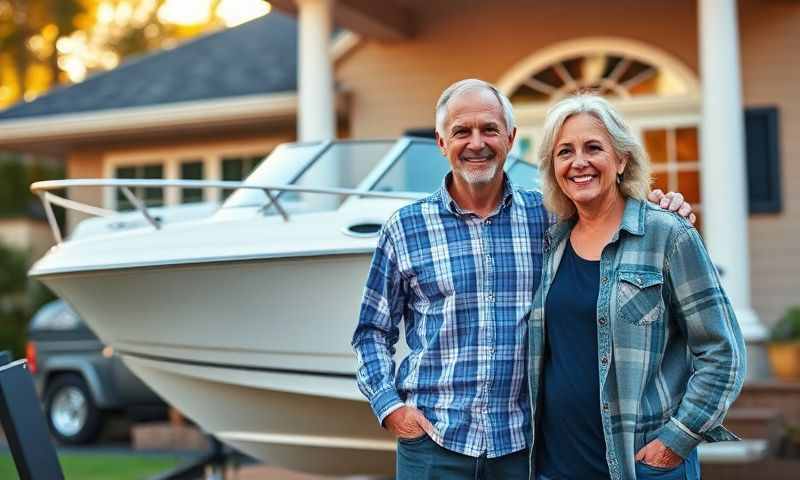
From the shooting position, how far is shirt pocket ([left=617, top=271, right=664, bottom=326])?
8.25 feet

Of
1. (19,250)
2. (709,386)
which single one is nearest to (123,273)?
(709,386)

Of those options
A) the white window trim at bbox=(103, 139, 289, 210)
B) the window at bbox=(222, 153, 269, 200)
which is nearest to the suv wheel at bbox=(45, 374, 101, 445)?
the white window trim at bbox=(103, 139, 289, 210)

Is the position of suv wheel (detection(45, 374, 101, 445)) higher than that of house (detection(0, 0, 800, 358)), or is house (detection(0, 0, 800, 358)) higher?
house (detection(0, 0, 800, 358))

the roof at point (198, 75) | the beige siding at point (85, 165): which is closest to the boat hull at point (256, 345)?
the roof at point (198, 75)

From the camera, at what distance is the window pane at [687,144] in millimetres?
9992

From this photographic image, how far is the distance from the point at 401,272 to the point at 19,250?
1478 cm

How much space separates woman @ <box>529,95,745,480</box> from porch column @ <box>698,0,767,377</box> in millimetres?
6146

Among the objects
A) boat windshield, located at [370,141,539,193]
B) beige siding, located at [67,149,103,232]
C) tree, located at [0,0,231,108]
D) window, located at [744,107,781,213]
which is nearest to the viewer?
boat windshield, located at [370,141,539,193]

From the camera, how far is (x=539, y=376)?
2.71 meters

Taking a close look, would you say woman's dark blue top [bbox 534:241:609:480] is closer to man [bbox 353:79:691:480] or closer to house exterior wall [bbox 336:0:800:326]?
man [bbox 353:79:691:480]

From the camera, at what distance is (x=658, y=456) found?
2521mm

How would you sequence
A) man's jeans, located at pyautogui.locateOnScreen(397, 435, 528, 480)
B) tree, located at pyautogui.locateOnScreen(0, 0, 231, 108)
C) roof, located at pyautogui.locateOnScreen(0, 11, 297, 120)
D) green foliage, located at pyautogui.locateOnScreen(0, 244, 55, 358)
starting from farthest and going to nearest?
tree, located at pyautogui.locateOnScreen(0, 0, 231, 108) < green foliage, located at pyautogui.locateOnScreen(0, 244, 55, 358) < roof, located at pyautogui.locateOnScreen(0, 11, 297, 120) < man's jeans, located at pyautogui.locateOnScreen(397, 435, 528, 480)

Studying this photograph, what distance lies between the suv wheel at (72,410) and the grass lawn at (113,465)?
0.59m

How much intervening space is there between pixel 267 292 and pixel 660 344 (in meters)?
3.13
